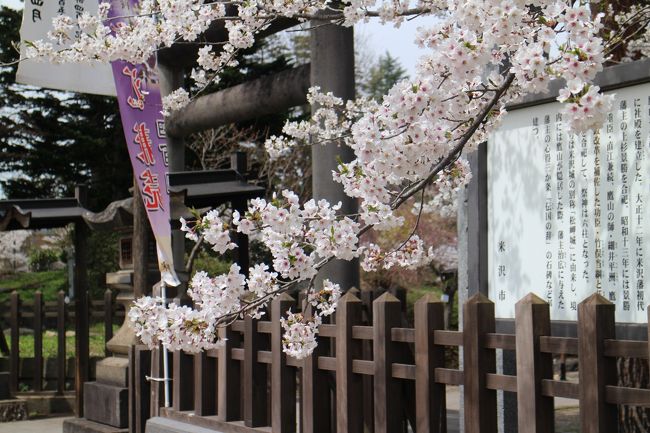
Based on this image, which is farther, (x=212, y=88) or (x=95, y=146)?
(x=95, y=146)

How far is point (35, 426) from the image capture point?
35.7 feet

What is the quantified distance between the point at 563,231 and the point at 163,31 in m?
3.11

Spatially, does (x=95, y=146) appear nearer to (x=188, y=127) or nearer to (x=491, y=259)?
(x=188, y=127)

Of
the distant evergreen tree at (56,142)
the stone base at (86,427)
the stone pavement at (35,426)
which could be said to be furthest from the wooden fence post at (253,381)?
the distant evergreen tree at (56,142)

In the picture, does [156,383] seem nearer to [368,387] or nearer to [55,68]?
[368,387]

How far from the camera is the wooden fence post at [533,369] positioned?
3803 millimetres

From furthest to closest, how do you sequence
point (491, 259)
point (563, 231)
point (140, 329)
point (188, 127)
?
point (188, 127) → point (491, 259) → point (563, 231) → point (140, 329)

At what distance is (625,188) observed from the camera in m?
4.67

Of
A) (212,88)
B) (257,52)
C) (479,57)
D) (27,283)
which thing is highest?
(257,52)

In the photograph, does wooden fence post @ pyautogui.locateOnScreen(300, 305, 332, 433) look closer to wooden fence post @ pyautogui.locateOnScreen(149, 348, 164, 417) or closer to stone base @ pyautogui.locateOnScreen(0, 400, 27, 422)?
wooden fence post @ pyautogui.locateOnScreen(149, 348, 164, 417)

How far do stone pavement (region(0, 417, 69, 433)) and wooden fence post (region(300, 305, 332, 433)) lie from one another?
5981mm

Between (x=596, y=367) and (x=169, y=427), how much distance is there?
3.84 metres

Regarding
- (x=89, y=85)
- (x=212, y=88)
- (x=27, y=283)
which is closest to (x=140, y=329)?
(x=89, y=85)

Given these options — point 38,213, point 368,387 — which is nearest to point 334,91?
point 368,387
